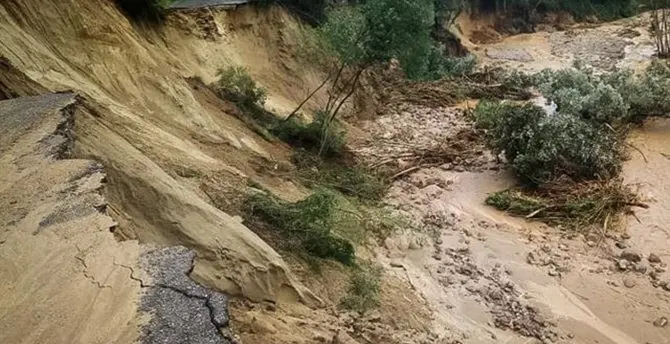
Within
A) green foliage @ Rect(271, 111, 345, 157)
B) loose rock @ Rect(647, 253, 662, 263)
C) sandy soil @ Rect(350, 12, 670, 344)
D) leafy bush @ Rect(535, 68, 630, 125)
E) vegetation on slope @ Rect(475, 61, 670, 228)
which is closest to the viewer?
sandy soil @ Rect(350, 12, 670, 344)

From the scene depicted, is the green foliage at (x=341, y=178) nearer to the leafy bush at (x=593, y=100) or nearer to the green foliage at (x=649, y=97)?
the leafy bush at (x=593, y=100)

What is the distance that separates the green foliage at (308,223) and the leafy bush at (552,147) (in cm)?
693

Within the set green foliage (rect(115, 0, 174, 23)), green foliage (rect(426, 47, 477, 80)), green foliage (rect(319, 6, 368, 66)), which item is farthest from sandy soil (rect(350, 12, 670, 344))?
green foliage (rect(426, 47, 477, 80))

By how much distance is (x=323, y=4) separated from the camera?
21.0 metres

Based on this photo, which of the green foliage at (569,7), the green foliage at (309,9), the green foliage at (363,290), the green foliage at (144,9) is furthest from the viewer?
the green foliage at (569,7)

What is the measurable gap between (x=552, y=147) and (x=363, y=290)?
776 centimetres

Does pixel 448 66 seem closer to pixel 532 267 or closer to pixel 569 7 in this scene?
pixel 532 267

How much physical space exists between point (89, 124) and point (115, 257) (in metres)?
2.64

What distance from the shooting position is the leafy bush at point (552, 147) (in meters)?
13.8

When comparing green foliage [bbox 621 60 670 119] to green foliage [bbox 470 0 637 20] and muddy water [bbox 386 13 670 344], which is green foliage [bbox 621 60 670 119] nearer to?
muddy water [bbox 386 13 670 344]

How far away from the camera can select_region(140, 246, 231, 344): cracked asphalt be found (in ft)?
12.2

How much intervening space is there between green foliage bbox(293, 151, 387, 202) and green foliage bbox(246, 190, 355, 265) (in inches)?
128

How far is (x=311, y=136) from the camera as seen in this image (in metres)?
14.2

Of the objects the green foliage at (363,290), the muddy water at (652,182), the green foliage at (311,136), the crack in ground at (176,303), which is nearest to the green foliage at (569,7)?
the muddy water at (652,182)
